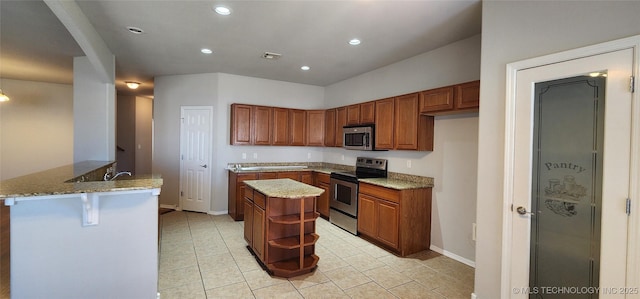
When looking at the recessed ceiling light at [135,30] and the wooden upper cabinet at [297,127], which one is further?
the wooden upper cabinet at [297,127]

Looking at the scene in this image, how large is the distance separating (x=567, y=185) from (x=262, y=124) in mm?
4486

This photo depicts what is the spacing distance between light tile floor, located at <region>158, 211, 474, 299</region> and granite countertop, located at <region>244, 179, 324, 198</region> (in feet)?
2.89

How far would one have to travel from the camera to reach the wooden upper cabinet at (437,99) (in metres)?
3.15

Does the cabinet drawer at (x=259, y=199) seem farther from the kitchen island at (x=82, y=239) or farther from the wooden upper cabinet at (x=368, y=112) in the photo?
the wooden upper cabinet at (x=368, y=112)

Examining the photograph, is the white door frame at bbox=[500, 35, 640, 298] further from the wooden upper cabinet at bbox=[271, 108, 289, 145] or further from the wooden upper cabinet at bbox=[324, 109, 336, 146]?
the wooden upper cabinet at bbox=[271, 108, 289, 145]

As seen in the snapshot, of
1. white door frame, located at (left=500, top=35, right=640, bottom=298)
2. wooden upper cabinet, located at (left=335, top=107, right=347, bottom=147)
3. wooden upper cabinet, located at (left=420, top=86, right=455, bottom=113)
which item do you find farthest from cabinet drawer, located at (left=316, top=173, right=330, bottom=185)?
white door frame, located at (left=500, top=35, right=640, bottom=298)

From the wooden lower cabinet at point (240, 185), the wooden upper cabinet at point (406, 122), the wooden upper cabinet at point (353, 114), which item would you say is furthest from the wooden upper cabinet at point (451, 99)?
the wooden lower cabinet at point (240, 185)

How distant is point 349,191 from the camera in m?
4.27

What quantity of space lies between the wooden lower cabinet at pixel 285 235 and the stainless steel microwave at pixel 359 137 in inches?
64.2

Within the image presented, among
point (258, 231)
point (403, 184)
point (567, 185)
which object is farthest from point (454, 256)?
point (258, 231)

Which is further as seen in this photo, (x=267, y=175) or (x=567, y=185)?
(x=267, y=175)

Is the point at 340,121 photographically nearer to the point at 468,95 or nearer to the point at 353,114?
the point at 353,114

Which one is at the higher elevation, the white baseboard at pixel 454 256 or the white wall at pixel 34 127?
the white wall at pixel 34 127

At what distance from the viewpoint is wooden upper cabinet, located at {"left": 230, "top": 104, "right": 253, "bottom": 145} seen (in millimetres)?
5062
